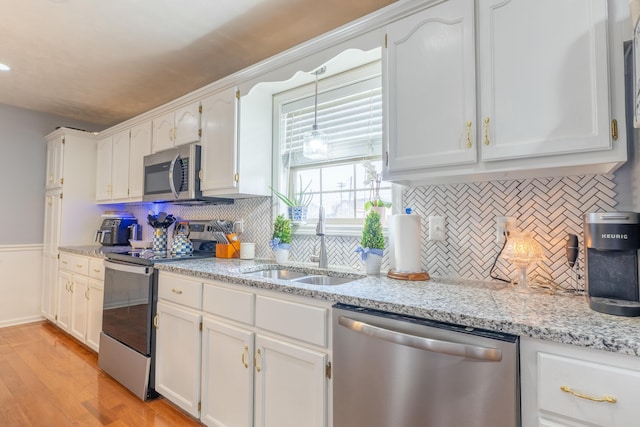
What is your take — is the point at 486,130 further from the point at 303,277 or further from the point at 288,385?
the point at 288,385

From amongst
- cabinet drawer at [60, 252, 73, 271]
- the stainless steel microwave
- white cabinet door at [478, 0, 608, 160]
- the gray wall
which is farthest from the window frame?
the gray wall

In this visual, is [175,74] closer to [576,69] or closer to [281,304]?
[281,304]

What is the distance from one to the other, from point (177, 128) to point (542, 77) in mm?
2576

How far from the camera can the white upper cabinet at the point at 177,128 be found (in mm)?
2689

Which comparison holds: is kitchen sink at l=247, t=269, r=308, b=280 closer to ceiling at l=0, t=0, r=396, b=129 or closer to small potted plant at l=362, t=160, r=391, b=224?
small potted plant at l=362, t=160, r=391, b=224

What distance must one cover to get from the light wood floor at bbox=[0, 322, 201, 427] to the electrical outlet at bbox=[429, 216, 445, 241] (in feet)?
5.69

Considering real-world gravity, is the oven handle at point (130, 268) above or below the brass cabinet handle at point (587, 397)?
above

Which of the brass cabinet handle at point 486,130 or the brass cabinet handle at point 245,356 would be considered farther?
the brass cabinet handle at point 245,356

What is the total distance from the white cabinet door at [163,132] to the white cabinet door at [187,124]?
0.09m

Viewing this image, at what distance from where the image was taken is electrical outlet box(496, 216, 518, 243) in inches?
60.9

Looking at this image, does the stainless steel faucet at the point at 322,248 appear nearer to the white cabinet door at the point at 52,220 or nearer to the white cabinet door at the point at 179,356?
the white cabinet door at the point at 179,356

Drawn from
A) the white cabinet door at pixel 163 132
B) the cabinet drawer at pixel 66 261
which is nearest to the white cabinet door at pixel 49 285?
the cabinet drawer at pixel 66 261

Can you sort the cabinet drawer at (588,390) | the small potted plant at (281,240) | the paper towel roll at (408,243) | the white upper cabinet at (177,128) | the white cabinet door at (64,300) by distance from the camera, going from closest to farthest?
the cabinet drawer at (588,390) < the paper towel roll at (408,243) < the small potted plant at (281,240) < the white upper cabinet at (177,128) < the white cabinet door at (64,300)

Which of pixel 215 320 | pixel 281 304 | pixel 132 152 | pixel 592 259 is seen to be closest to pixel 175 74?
pixel 132 152
